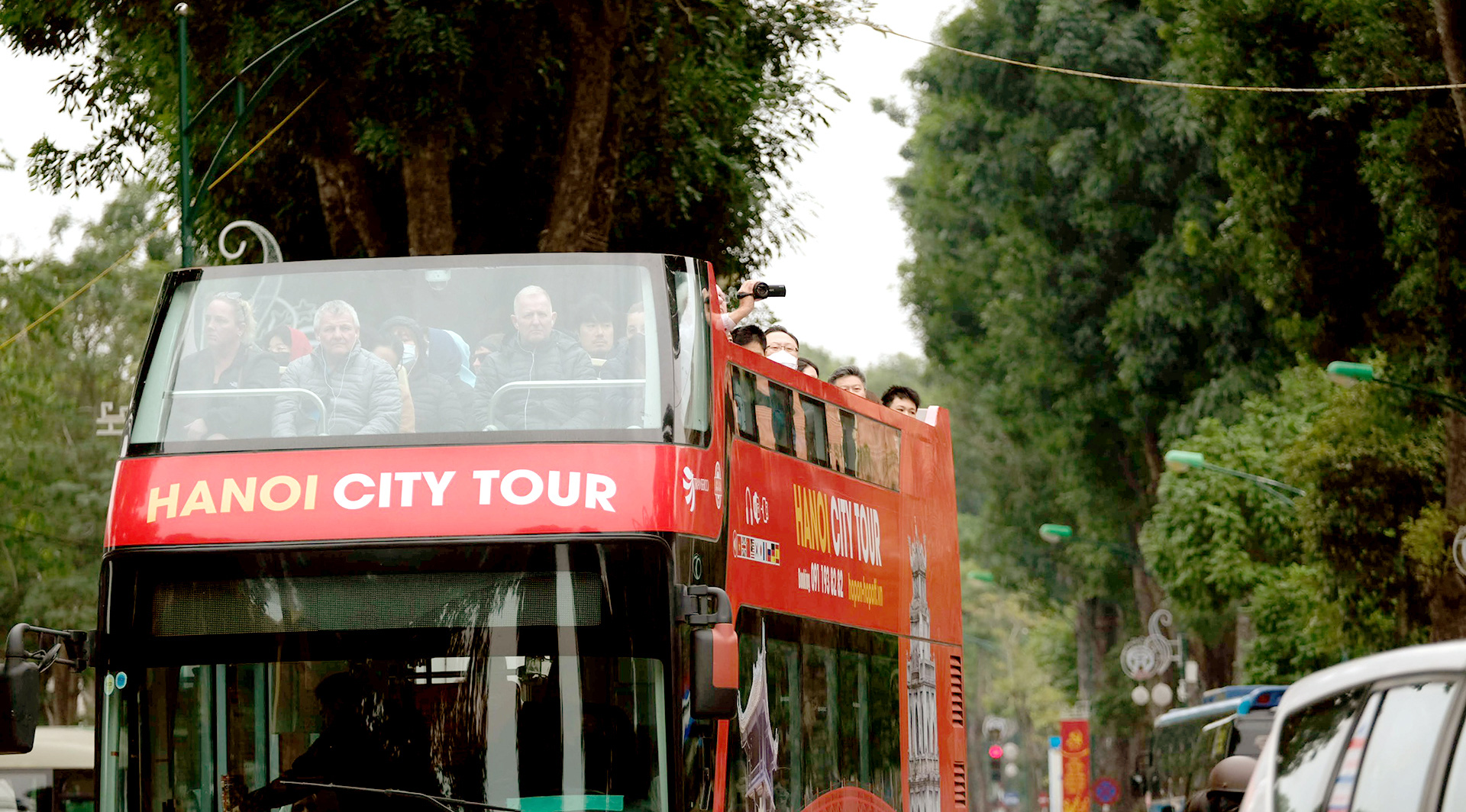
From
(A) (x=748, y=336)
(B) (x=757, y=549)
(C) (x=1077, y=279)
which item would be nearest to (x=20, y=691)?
(B) (x=757, y=549)

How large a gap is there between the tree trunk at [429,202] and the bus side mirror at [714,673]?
38.1 ft

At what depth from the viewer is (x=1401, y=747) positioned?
4.56 m

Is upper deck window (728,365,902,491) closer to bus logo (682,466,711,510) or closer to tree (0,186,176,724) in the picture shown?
bus logo (682,466,711,510)

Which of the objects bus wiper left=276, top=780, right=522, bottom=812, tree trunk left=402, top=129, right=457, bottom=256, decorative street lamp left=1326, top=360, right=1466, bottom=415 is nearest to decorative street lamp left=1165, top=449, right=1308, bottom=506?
decorative street lamp left=1326, top=360, right=1466, bottom=415

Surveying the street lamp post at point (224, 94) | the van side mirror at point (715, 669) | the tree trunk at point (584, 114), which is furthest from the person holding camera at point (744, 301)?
the tree trunk at point (584, 114)

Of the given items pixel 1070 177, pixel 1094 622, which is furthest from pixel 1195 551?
pixel 1094 622

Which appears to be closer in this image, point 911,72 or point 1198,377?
point 1198,377

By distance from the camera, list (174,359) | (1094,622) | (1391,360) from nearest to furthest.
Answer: (174,359), (1391,360), (1094,622)

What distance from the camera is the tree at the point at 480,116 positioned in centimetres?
1838

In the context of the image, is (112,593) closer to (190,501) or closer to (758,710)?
(190,501)

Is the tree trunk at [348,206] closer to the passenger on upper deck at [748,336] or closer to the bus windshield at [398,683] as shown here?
the passenger on upper deck at [748,336]

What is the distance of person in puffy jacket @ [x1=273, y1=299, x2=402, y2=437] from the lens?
865 cm

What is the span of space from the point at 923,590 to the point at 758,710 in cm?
336

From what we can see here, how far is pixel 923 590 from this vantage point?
1271 cm
